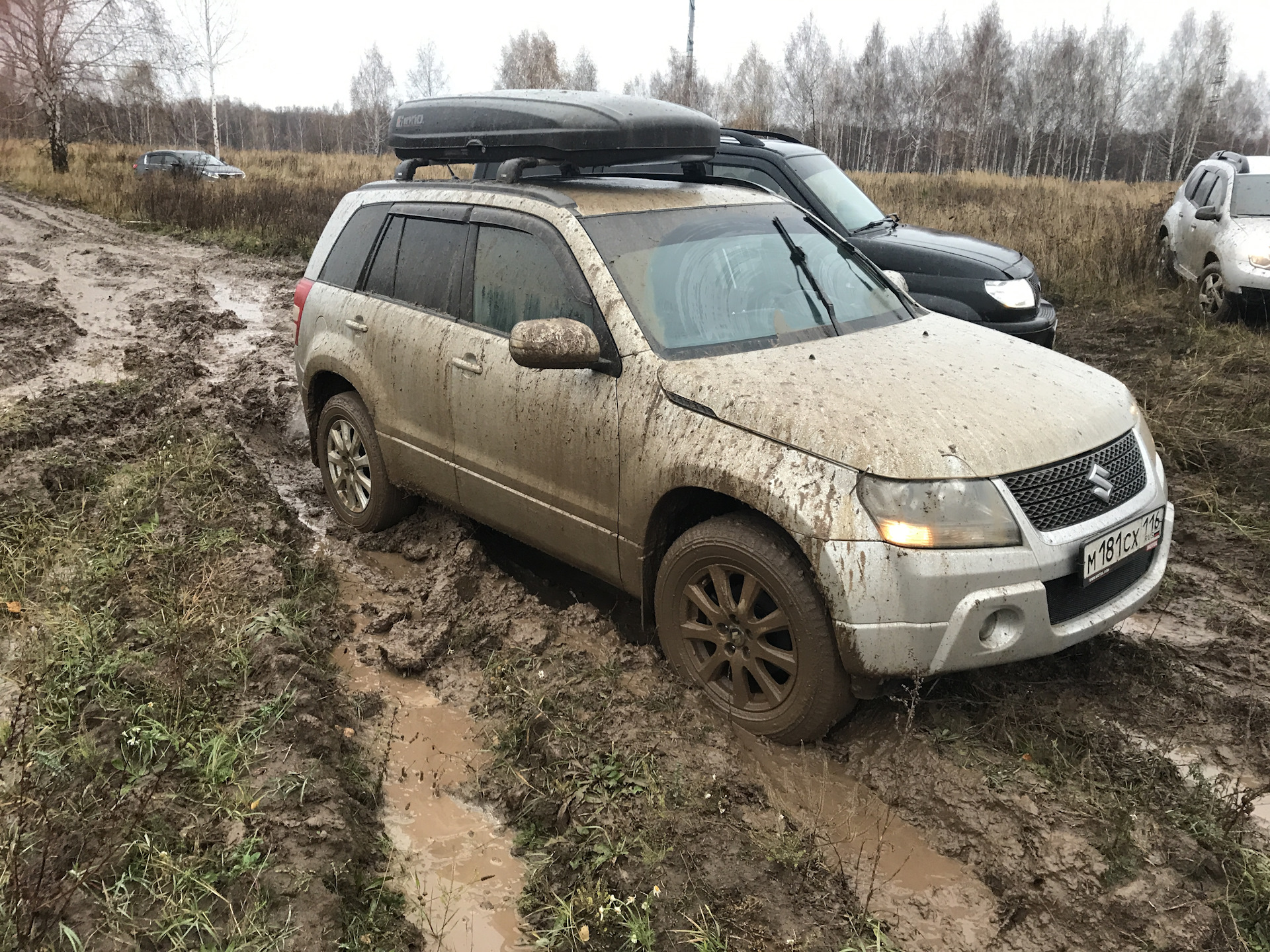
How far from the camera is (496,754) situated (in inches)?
131

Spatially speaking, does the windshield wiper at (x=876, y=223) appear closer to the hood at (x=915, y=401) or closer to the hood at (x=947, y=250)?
the hood at (x=947, y=250)

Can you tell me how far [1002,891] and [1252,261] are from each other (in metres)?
8.73

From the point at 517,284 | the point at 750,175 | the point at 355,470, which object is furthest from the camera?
the point at 750,175

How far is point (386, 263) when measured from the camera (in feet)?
15.5

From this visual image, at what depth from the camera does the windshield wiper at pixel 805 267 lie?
3857 mm

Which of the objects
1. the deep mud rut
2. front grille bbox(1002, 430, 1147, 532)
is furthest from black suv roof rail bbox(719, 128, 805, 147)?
front grille bbox(1002, 430, 1147, 532)

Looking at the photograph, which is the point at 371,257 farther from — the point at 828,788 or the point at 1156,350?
the point at 1156,350

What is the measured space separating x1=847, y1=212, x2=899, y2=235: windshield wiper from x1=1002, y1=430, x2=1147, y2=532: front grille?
4.54 metres

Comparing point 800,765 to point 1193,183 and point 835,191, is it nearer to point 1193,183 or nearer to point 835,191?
point 835,191

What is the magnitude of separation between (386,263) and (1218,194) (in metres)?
9.64

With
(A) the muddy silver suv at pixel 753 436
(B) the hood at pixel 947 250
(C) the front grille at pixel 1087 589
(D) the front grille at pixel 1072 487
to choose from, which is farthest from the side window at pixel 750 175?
(C) the front grille at pixel 1087 589

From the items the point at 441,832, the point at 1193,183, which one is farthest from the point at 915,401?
Result: the point at 1193,183

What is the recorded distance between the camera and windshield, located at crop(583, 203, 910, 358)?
3.58 metres

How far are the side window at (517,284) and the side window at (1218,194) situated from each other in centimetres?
915
